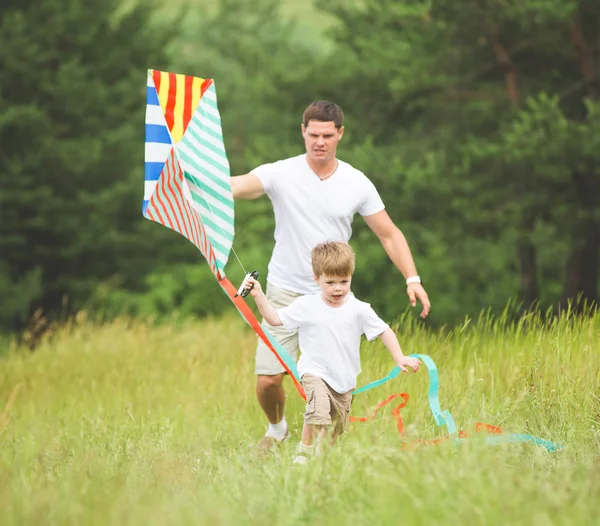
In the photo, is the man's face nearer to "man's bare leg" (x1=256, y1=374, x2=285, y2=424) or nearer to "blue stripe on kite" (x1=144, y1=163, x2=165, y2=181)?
"blue stripe on kite" (x1=144, y1=163, x2=165, y2=181)

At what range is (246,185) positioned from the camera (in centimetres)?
532

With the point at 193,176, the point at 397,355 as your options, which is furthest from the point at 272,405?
the point at 193,176

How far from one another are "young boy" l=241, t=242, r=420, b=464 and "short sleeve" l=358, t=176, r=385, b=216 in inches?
31.9

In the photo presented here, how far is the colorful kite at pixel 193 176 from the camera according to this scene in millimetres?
4680

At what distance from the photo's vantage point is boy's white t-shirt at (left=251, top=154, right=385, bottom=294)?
17.4 feet

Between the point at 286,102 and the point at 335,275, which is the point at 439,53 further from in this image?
the point at 335,275

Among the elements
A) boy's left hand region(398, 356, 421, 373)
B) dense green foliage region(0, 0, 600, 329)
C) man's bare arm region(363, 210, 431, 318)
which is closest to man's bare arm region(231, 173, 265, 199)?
man's bare arm region(363, 210, 431, 318)

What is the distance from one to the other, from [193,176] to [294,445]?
155 centimetres

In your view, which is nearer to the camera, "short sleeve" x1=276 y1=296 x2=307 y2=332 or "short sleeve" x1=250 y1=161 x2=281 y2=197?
"short sleeve" x1=276 y1=296 x2=307 y2=332

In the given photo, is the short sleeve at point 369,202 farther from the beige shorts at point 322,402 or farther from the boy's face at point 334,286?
the beige shorts at point 322,402

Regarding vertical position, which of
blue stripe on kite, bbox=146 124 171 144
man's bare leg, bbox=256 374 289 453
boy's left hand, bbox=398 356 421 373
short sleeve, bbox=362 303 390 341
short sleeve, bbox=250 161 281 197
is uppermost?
blue stripe on kite, bbox=146 124 171 144

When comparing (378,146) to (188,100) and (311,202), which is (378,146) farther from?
(188,100)

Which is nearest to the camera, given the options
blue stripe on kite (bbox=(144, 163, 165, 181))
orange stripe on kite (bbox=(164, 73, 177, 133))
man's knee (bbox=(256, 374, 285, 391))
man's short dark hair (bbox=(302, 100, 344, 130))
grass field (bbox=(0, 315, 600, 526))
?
grass field (bbox=(0, 315, 600, 526))

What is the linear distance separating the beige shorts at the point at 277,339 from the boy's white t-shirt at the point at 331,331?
0.67 m
